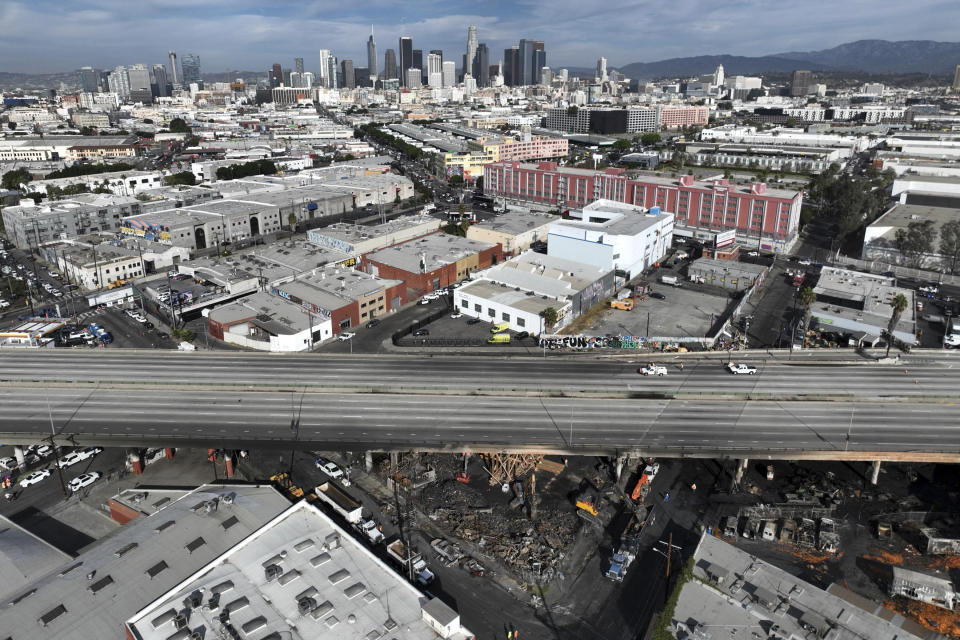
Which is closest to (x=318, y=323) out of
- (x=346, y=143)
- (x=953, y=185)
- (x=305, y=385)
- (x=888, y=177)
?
(x=305, y=385)

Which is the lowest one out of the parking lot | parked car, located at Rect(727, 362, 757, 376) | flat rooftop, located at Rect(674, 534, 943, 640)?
flat rooftop, located at Rect(674, 534, 943, 640)

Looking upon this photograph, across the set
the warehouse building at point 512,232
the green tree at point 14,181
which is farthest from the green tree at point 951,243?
the green tree at point 14,181

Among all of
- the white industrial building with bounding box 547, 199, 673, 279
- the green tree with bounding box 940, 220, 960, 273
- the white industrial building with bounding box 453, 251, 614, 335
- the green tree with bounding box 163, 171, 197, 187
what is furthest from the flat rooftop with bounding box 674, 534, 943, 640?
the green tree with bounding box 163, 171, 197, 187

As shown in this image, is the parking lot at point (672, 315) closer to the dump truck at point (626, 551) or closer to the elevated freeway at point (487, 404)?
the elevated freeway at point (487, 404)

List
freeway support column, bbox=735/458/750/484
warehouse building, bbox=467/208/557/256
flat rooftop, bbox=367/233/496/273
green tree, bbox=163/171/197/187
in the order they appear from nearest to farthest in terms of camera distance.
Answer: freeway support column, bbox=735/458/750/484 → flat rooftop, bbox=367/233/496/273 → warehouse building, bbox=467/208/557/256 → green tree, bbox=163/171/197/187

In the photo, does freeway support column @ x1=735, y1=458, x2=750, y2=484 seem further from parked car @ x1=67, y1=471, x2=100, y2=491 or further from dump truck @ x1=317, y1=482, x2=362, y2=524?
parked car @ x1=67, y1=471, x2=100, y2=491

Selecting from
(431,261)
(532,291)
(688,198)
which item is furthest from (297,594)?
(688,198)
